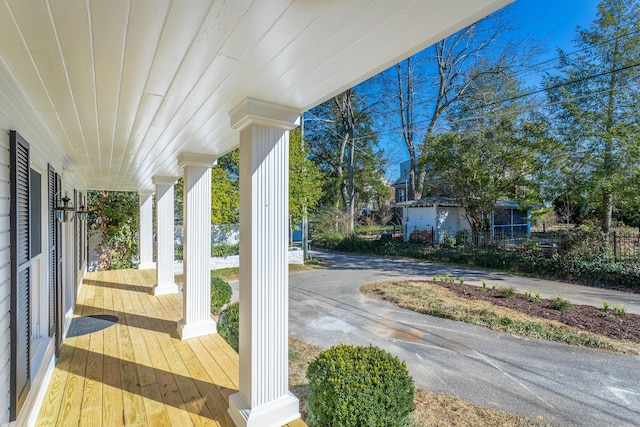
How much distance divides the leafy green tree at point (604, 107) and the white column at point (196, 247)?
31.9 ft

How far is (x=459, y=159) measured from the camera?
1183 centimetres

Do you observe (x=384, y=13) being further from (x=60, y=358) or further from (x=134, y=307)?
(x=134, y=307)

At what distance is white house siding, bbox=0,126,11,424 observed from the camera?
1.46m

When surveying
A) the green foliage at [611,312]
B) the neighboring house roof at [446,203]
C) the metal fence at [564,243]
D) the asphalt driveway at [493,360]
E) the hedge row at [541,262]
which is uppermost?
the neighboring house roof at [446,203]

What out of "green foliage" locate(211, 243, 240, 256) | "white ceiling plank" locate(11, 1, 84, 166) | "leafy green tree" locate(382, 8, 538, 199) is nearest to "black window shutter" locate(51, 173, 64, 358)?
"white ceiling plank" locate(11, 1, 84, 166)

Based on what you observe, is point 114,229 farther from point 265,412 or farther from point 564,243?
point 564,243

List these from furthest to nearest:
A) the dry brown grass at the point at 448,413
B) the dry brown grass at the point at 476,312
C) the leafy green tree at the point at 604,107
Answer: the leafy green tree at the point at 604,107 < the dry brown grass at the point at 476,312 < the dry brown grass at the point at 448,413

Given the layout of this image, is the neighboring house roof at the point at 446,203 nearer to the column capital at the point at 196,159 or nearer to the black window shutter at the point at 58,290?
the column capital at the point at 196,159

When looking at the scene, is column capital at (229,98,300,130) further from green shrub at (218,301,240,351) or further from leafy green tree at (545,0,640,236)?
leafy green tree at (545,0,640,236)

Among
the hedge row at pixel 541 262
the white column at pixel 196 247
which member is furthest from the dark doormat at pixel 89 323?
the hedge row at pixel 541 262

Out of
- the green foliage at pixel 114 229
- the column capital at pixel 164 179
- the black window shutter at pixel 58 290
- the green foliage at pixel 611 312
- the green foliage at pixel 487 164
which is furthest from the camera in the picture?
the green foliage at pixel 487 164

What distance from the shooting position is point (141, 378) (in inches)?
108

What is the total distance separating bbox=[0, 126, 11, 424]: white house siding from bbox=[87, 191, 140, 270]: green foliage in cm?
842

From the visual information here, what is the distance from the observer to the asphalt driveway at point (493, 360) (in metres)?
2.90
